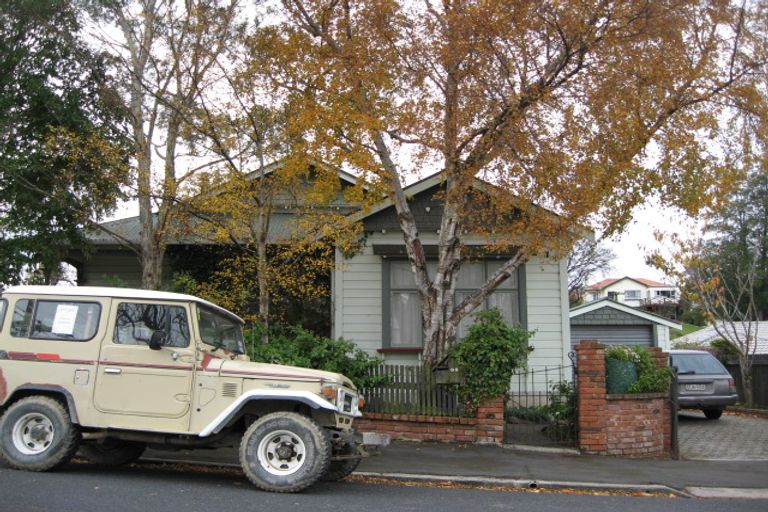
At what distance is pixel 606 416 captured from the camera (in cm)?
1044

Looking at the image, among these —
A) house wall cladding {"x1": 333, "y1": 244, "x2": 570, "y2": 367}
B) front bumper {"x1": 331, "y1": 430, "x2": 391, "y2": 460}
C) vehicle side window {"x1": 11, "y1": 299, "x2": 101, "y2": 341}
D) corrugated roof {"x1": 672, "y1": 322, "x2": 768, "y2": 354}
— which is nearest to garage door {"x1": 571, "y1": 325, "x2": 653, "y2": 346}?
corrugated roof {"x1": 672, "y1": 322, "x2": 768, "y2": 354}

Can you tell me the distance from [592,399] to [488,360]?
1.60 meters

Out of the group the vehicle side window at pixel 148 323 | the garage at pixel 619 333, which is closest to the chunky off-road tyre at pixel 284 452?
the vehicle side window at pixel 148 323

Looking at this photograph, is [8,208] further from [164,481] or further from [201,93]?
[164,481]

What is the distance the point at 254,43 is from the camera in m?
12.3

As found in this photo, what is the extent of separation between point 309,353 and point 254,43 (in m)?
5.36

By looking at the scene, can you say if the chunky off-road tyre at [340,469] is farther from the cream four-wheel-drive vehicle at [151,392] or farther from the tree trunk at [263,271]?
the tree trunk at [263,271]

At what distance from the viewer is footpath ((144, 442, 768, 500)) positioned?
832 cm

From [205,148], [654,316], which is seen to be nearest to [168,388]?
[205,148]

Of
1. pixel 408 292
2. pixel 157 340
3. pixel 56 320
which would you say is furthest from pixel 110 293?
pixel 408 292

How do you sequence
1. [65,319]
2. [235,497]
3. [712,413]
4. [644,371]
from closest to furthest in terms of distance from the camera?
[235,497], [65,319], [644,371], [712,413]

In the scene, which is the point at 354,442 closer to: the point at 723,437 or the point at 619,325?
the point at 723,437

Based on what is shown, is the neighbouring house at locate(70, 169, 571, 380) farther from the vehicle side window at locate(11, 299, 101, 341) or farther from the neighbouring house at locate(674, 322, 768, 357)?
the neighbouring house at locate(674, 322, 768, 357)

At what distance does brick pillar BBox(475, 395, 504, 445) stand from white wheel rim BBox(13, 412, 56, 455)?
5830 millimetres
